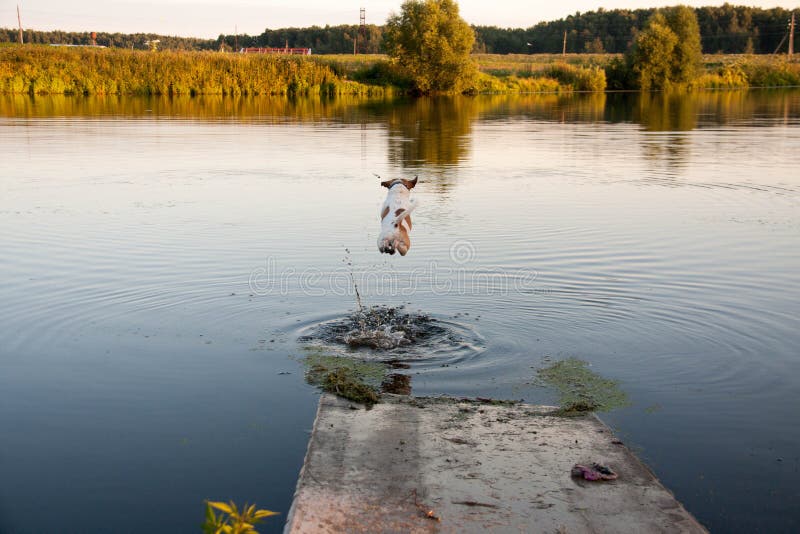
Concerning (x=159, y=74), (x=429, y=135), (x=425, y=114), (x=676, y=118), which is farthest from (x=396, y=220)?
(x=159, y=74)

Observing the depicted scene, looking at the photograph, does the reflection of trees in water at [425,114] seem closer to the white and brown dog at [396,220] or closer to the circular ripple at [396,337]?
the circular ripple at [396,337]

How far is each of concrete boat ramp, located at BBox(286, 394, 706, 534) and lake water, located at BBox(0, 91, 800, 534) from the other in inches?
12.5

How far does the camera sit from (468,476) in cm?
571

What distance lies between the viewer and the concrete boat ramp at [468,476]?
16.9 feet

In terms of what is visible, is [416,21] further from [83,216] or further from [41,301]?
[41,301]

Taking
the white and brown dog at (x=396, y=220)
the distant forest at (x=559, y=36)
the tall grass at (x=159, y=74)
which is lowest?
the white and brown dog at (x=396, y=220)

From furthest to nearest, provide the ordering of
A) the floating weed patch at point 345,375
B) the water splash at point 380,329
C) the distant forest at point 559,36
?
the distant forest at point 559,36, the water splash at point 380,329, the floating weed patch at point 345,375

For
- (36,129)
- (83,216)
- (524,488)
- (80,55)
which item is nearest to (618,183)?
(83,216)

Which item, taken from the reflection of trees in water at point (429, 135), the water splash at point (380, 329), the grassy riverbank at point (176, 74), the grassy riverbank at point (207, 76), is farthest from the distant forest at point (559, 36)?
the water splash at point (380, 329)

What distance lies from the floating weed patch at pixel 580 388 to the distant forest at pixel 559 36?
14096 centimetres

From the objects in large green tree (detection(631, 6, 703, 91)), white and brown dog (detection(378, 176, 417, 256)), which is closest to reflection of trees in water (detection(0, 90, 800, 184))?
white and brown dog (detection(378, 176, 417, 256))

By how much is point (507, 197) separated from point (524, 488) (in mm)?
13322

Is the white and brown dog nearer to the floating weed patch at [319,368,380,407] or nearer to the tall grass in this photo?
the floating weed patch at [319,368,380,407]

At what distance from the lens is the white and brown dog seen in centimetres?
691
